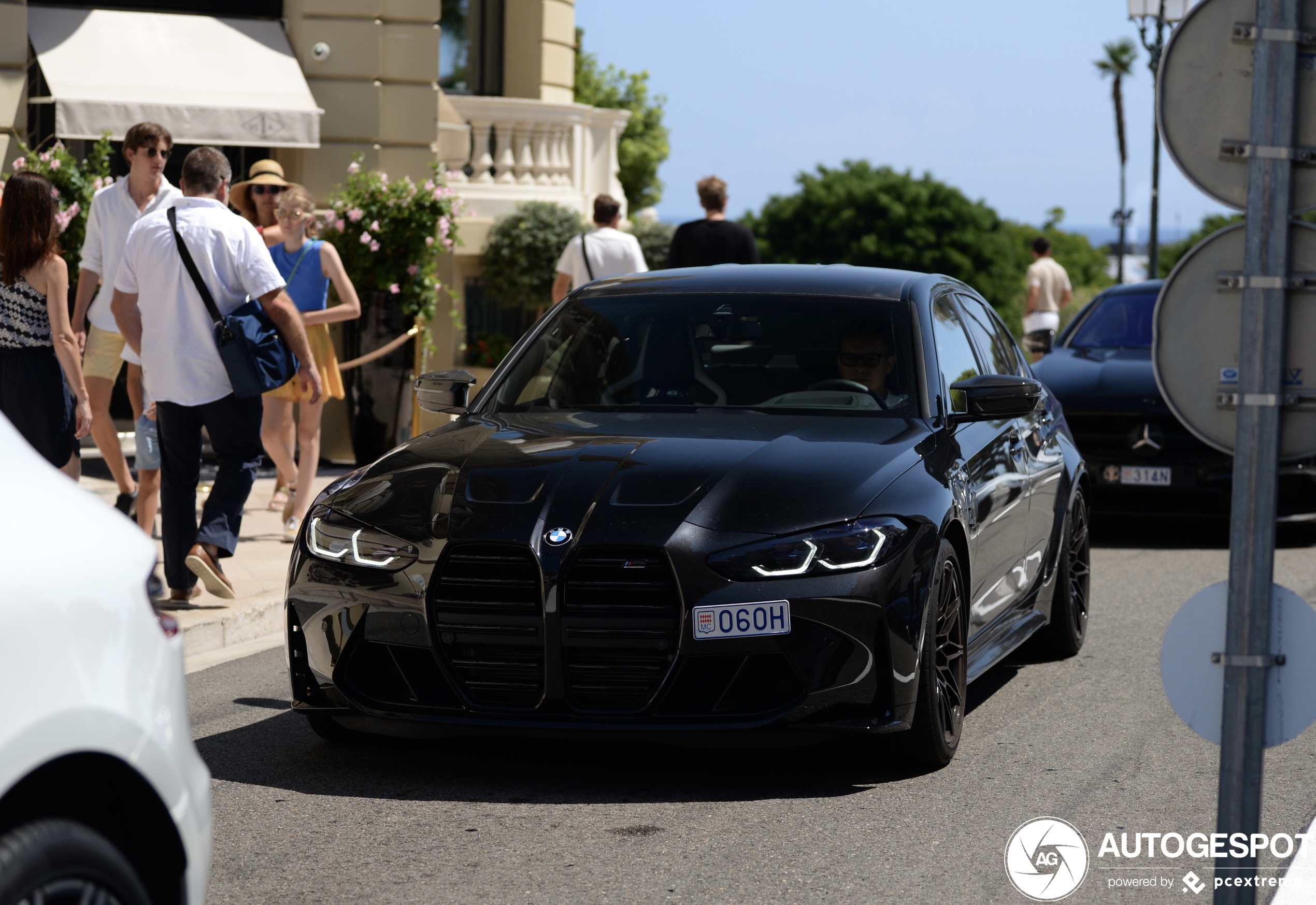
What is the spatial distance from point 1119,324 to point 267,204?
5.91 meters

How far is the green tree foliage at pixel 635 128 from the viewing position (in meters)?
79.4

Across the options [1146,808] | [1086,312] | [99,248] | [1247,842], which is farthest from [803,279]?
[1086,312]

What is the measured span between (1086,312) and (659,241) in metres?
10.8

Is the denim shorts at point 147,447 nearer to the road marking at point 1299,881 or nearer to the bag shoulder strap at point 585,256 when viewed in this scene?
the bag shoulder strap at point 585,256

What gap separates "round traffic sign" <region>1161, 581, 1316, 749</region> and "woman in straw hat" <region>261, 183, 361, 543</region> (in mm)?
6982

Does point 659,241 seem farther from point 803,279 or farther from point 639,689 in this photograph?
point 639,689

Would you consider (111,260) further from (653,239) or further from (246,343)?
(653,239)

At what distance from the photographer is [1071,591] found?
7605 mm

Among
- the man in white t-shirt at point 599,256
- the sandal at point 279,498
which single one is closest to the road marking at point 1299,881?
the sandal at point 279,498

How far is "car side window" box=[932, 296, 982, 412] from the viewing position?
647 cm

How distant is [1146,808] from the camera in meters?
5.27

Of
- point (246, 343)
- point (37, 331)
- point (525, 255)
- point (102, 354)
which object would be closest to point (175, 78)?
point (102, 354)

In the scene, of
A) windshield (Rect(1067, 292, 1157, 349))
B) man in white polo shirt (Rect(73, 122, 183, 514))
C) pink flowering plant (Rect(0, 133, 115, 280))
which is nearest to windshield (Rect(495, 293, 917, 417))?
man in white polo shirt (Rect(73, 122, 183, 514))

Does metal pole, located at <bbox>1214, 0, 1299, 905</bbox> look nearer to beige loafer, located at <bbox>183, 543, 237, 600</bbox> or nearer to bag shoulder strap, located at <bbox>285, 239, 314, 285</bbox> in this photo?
beige loafer, located at <bbox>183, 543, 237, 600</bbox>
